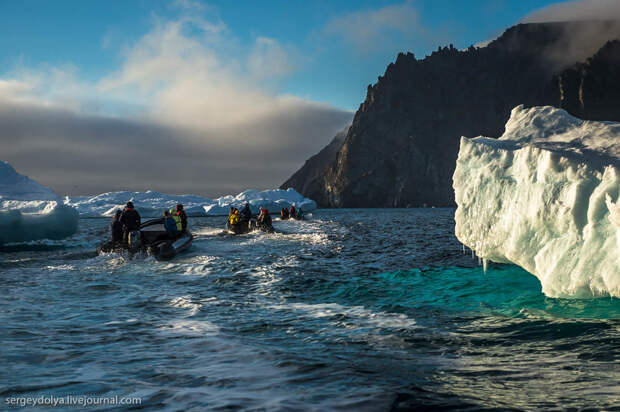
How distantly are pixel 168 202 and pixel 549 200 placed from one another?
156 metres

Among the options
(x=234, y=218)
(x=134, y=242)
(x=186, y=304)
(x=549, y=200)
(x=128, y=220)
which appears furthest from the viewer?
(x=234, y=218)

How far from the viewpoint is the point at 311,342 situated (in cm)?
702

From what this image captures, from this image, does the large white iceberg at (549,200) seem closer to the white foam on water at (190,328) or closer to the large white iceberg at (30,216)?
the white foam on water at (190,328)

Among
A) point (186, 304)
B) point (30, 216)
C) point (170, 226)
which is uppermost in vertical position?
point (30, 216)

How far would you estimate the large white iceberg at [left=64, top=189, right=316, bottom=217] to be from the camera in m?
134

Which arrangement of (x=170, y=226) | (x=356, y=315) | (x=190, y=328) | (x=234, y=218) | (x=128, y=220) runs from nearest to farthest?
(x=190, y=328) < (x=356, y=315) < (x=128, y=220) < (x=170, y=226) < (x=234, y=218)

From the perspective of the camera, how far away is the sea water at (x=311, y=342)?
15.3 feet

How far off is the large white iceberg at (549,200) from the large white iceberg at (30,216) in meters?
29.6

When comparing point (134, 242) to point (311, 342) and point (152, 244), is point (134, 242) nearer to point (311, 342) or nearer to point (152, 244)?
point (152, 244)

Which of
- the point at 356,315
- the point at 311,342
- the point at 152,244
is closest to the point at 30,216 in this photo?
the point at 152,244

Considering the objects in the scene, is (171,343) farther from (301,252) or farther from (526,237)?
(301,252)

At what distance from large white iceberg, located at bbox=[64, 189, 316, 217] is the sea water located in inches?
4502

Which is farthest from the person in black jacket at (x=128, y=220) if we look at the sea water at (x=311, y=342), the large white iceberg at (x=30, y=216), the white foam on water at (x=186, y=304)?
the large white iceberg at (x=30, y=216)

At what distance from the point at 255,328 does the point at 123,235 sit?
15.4 m
